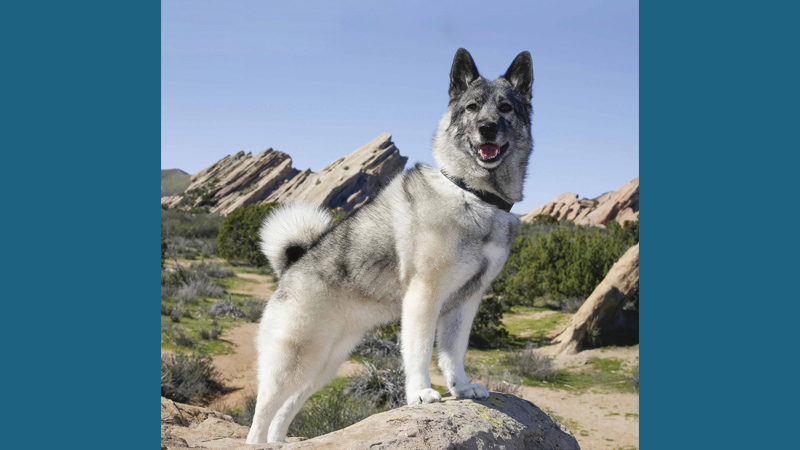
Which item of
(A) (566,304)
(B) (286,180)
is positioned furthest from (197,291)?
(B) (286,180)

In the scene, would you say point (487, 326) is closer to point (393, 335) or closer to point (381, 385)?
point (393, 335)

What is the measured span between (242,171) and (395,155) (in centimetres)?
2584

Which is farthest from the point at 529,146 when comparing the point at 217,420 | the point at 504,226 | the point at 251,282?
the point at 251,282

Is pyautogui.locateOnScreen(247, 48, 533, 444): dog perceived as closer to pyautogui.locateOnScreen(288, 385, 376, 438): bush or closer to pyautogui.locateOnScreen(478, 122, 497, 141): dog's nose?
pyautogui.locateOnScreen(478, 122, 497, 141): dog's nose

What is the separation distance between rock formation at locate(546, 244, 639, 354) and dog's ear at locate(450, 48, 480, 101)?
35.9ft

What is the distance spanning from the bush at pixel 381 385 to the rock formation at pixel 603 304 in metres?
5.66

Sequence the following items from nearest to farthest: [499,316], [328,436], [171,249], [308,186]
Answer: [328,436] < [499,316] < [171,249] < [308,186]

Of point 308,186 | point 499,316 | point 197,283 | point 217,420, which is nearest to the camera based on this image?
point 217,420

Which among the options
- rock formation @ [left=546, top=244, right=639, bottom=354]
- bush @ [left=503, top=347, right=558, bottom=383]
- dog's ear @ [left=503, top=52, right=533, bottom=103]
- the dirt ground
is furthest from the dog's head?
rock formation @ [left=546, top=244, right=639, bottom=354]

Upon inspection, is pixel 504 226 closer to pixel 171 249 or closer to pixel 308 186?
pixel 171 249

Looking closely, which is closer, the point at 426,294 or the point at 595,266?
the point at 426,294

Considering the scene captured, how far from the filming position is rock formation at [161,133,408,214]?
194 ft

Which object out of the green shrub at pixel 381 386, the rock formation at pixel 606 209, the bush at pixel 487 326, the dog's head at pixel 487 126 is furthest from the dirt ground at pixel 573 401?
the rock formation at pixel 606 209

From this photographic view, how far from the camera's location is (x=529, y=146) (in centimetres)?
420
